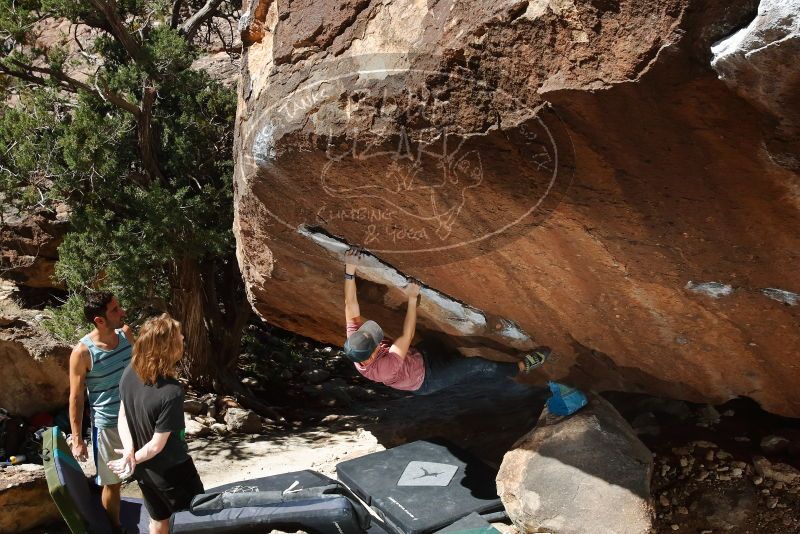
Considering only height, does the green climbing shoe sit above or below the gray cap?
below

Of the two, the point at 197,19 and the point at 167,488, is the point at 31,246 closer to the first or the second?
the point at 197,19

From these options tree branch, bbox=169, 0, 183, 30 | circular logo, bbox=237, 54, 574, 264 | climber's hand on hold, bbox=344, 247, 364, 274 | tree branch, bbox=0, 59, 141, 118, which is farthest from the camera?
tree branch, bbox=169, 0, 183, 30

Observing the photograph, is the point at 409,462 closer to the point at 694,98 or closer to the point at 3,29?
the point at 694,98

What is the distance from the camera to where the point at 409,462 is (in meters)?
4.14

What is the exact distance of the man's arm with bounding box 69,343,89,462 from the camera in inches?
139

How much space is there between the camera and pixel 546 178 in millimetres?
2742

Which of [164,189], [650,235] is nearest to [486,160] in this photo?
[650,235]

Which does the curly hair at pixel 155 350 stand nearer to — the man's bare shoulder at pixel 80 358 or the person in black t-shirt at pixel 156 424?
the person in black t-shirt at pixel 156 424

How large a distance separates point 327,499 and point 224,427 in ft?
10.8

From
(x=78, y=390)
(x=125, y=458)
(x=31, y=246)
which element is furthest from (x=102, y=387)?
(x=31, y=246)

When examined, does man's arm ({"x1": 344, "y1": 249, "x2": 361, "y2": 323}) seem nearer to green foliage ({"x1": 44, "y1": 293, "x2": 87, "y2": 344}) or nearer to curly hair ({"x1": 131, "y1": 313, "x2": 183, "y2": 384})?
curly hair ({"x1": 131, "y1": 313, "x2": 183, "y2": 384})

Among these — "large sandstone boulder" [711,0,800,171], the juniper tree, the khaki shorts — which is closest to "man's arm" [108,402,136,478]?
the khaki shorts

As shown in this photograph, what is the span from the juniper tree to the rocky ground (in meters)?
0.95

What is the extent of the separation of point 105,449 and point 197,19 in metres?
5.47
